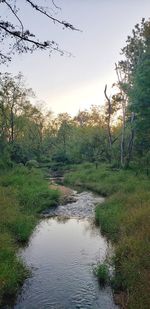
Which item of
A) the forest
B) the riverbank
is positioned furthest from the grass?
the riverbank

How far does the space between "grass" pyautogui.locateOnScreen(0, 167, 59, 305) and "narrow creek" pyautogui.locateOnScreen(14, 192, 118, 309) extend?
1.60ft

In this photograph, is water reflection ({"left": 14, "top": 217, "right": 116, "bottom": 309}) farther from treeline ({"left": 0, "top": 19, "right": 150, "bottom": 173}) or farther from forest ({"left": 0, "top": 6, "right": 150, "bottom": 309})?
treeline ({"left": 0, "top": 19, "right": 150, "bottom": 173})

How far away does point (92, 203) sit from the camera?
86.1 feet

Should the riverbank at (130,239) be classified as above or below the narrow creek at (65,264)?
above

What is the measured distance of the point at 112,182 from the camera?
105 feet

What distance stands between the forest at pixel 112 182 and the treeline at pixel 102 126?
112mm

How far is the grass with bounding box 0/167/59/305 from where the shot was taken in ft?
37.0

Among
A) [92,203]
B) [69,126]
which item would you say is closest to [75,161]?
[69,126]

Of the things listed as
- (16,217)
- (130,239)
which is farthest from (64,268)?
(16,217)

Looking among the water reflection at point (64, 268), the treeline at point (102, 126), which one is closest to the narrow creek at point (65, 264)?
the water reflection at point (64, 268)

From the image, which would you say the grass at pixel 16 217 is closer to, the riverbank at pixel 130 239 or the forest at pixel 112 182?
the forest at pixel 112 182

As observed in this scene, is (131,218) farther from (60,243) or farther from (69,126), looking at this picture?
(69,126)

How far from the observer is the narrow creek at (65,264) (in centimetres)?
1068

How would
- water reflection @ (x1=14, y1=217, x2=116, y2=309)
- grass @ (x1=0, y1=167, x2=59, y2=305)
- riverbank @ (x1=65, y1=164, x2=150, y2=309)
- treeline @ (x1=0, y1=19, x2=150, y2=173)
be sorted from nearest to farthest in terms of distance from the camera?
riverbank @ (x1=65, y1=164, x2=150, y2=309) < water reflection @ (x1=14, y1=217, x2=116, y2=309) < grass @ (x1=0, y1=167, x2=59, y2=305) < treeline @ (x1=0, y1=19, x2=150, y2=173)
